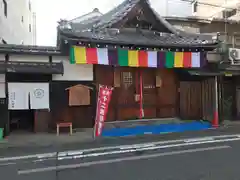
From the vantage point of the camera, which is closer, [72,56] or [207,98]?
[72,56]

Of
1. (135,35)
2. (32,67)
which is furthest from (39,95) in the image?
(135,35)

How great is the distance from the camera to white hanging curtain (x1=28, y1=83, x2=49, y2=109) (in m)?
12.7

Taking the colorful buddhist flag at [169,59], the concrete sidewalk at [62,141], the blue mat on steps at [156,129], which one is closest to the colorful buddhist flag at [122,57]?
the colorful buddhist flag at [169,59]

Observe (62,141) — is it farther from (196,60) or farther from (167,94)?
(196,60)

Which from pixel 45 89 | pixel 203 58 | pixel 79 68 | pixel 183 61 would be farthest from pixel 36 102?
pixel 203 58

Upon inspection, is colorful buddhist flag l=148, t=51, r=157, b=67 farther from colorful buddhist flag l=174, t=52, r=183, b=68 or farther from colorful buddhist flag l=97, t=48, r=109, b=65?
colorful buddhist flag l=97, t=48, r=109, b=65

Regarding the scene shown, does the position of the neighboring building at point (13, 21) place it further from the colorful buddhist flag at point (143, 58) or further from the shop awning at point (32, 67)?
the colorful buddhist flag at point (143, 58)

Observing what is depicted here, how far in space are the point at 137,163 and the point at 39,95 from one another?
279 inches

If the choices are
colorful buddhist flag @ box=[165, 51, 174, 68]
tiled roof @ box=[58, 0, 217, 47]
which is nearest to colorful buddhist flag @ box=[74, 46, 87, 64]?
tiled roof @ box=[58, 0, 217, 47]

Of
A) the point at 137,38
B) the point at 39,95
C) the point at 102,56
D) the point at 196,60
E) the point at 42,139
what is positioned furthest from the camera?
the point at 196,60

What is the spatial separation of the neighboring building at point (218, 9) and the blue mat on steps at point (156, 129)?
1210 cm

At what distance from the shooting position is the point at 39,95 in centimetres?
1280

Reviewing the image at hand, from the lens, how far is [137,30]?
1563 cm

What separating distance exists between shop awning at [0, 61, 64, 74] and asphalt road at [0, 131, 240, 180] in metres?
4.64
